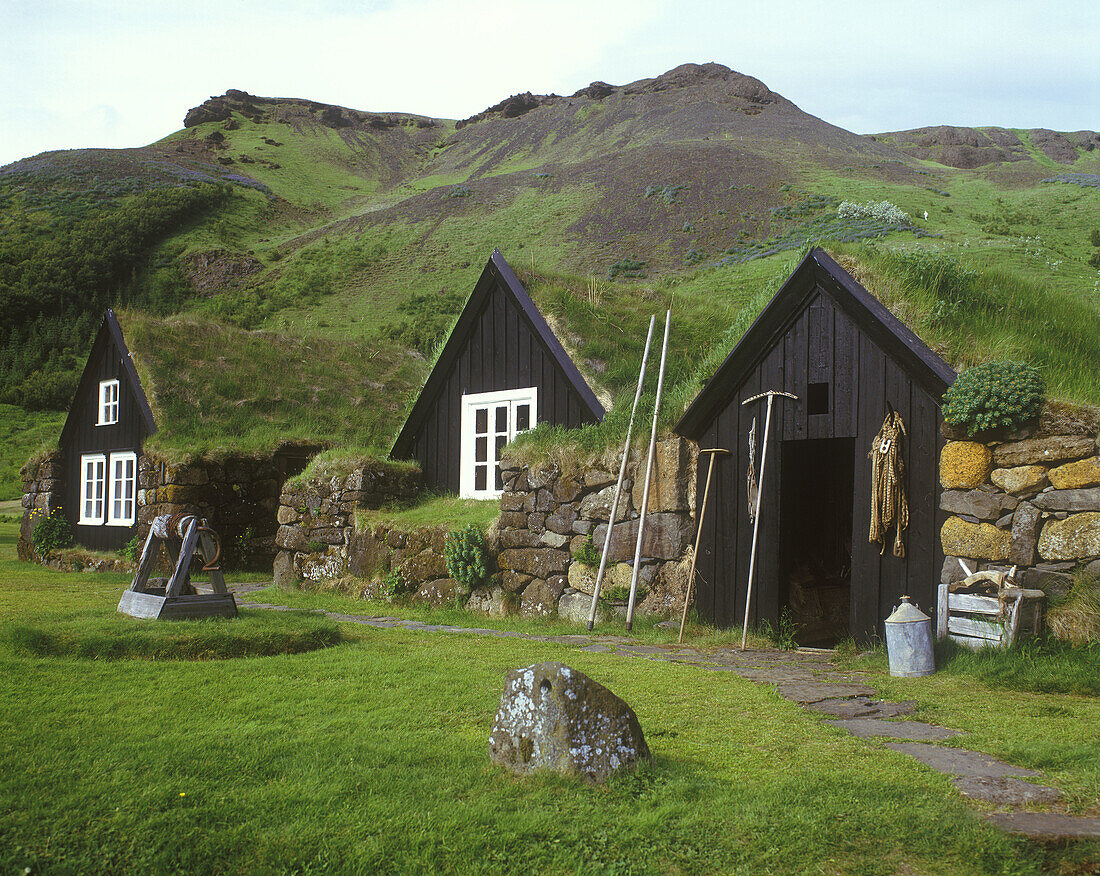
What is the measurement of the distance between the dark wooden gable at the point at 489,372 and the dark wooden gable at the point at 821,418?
2.99 m

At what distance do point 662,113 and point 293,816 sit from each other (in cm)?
10085

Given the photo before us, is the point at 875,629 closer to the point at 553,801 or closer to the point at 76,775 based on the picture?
the point at 553,801

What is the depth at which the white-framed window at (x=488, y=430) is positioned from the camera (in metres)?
13.1

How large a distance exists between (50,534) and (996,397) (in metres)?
20.0

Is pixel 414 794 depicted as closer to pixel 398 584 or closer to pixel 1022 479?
pixel 1022 479

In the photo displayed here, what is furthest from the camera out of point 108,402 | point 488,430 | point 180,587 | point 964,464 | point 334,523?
point 108,402

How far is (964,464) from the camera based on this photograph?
24.7 feet

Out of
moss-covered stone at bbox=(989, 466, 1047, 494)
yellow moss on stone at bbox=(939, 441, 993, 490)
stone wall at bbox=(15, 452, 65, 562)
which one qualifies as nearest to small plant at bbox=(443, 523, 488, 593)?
yellow moss on stone at bbox=(939, 441, 993, 490)

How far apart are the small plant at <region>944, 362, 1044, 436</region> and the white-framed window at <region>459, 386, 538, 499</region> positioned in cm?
673

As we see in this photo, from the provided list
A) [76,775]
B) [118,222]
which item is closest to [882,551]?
[76,775]

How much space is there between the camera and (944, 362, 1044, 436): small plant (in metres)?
7.14

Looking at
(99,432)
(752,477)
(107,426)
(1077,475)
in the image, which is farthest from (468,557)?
(99,432)

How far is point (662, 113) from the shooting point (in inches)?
3760

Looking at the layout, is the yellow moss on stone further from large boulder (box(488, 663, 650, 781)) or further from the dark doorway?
large boulder (box(488, 663, 650, 781))
